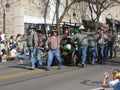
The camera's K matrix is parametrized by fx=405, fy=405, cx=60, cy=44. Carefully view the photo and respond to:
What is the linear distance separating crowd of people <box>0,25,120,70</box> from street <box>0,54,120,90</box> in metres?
0.62

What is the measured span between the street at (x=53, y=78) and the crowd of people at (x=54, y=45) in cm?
62

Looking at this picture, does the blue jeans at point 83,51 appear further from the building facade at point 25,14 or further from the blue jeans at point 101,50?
the building facade at point 25,14

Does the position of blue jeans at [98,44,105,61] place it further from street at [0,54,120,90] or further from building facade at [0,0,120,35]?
building facade at [0,0,120,35]

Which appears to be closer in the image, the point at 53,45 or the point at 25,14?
the point at 53,45

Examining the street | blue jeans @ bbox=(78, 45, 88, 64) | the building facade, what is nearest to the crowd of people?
blue jeans @ bbox=(78, 45, 88, 64)

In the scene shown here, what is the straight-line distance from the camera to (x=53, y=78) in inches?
574

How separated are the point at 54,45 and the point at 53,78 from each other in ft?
7.78

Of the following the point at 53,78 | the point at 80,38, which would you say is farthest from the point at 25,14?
the point at 53,78

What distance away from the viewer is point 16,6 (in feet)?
110

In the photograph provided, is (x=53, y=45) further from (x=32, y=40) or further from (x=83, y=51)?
(x=83, y=51)

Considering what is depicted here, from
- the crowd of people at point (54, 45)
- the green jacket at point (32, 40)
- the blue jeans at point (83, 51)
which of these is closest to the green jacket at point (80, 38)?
the crowd of people at point (54, 45)

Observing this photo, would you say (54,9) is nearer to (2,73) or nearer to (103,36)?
(103,36)

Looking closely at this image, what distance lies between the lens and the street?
12.6 metres

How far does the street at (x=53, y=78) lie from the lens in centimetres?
1263
